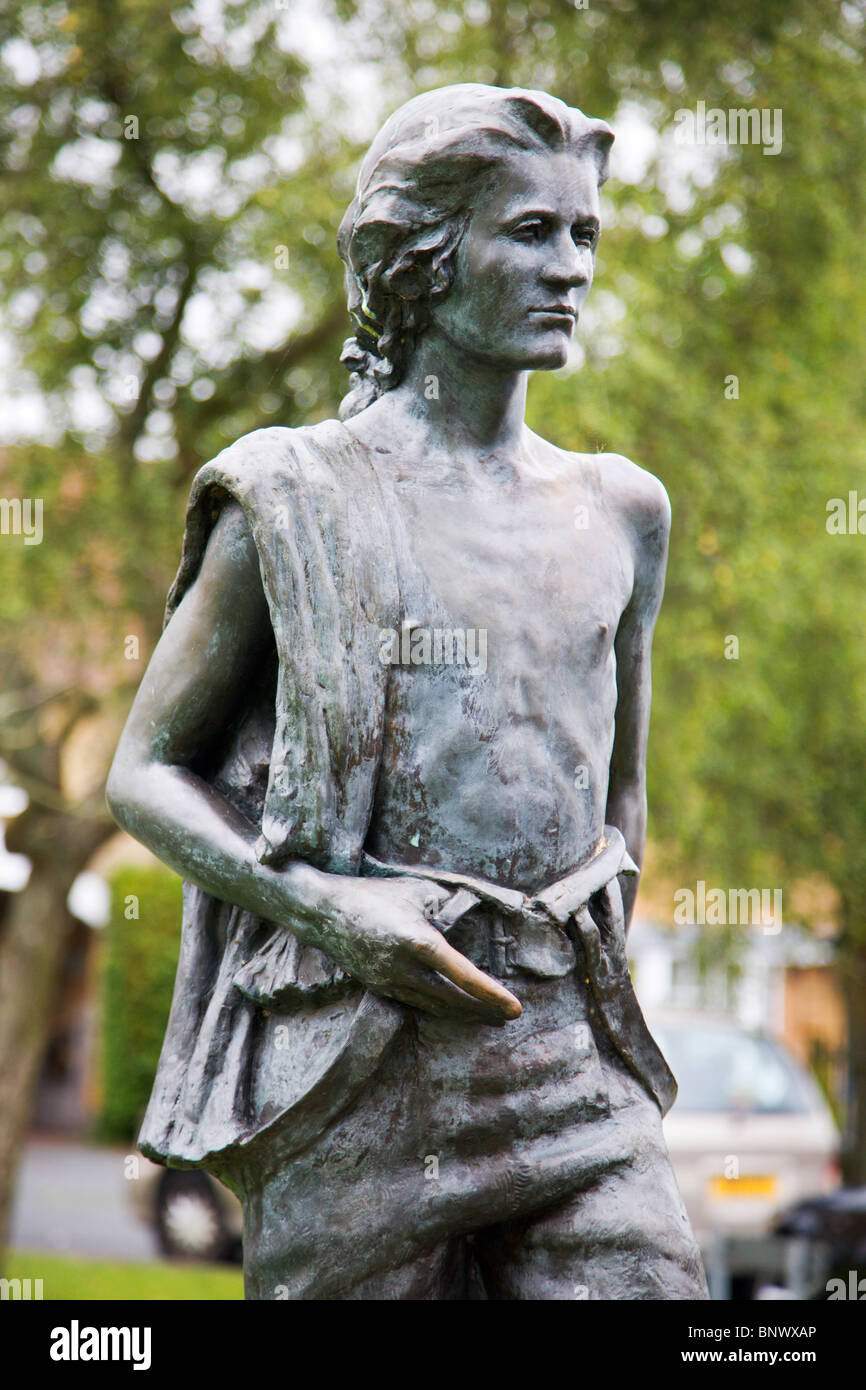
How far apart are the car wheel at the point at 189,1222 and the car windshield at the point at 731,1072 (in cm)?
372

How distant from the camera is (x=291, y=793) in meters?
2.68

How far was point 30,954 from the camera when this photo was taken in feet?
34.8

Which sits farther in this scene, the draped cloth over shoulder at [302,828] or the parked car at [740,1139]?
the parked car at [740,1139]

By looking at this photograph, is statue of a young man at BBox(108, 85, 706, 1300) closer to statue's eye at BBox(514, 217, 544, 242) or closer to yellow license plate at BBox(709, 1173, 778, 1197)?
statue's eye at BBox(514, 217, 544, 242)

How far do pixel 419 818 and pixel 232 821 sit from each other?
30 centimetres

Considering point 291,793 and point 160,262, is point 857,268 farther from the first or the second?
point 291,793

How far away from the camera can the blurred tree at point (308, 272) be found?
9.42m

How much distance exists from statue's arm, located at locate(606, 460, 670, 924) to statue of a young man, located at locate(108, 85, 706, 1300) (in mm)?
201

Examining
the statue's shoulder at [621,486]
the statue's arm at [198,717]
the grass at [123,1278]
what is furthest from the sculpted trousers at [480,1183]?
the grass at [123,1278]

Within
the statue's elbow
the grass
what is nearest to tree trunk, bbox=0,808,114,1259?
the grass

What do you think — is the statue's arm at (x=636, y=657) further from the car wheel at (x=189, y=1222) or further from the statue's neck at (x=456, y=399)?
the car wheel at (x=189, y=1222)

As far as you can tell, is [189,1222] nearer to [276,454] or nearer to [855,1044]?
[855,1044]

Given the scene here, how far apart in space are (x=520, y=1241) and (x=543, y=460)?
1.33 m

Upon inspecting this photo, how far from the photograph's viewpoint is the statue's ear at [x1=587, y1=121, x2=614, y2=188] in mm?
2898
